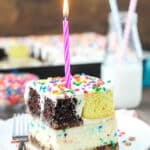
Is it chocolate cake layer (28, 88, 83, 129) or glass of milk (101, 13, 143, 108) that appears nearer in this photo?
chocolate cake layer (28, 88, 83, 129)

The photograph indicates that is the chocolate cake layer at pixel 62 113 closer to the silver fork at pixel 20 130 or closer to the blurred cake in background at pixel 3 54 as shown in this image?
the silver fork at pixel 20 130

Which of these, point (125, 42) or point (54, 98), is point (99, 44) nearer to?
point (125, 42)

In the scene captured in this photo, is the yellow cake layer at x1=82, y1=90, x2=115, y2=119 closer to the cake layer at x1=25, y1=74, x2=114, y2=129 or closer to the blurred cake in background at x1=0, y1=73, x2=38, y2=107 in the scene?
the cake layer at x1=25, y1=74, x2=114, y2=129

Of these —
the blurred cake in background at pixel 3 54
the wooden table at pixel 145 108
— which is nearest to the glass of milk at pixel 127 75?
the wooden table at pixel 145 108

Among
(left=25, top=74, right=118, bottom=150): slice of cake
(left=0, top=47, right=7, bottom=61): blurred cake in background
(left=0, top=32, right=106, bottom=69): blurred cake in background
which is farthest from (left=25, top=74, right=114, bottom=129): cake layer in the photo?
(left=0, top=47, right=7, bottom=61): blurred cake in background

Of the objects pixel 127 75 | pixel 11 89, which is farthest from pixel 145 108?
pixel 11 89

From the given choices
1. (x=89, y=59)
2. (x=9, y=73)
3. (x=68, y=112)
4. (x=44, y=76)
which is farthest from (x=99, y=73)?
(x=68, y=112)

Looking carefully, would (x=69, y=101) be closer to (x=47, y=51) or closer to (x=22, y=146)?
(x=22, y=146)
